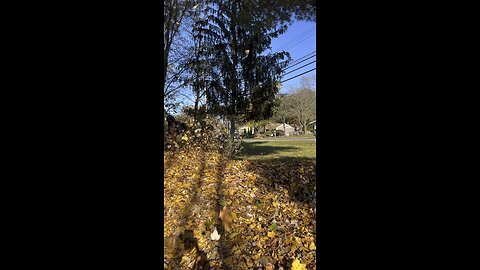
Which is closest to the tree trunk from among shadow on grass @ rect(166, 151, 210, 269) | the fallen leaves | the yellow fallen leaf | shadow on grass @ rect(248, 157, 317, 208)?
shadow on grass @ rect(248, 157, 317, 208)

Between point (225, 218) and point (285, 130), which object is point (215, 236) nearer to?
point (225, 218)

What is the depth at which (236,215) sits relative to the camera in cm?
288

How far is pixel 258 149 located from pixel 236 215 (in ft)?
11.5

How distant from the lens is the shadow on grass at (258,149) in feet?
17.9

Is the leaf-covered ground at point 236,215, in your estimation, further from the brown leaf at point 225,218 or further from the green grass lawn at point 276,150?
the green grass lawn at point 276,150

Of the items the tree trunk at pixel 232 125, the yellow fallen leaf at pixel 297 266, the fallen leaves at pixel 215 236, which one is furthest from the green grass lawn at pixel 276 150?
the yellow fallen leaf at pixel 297 266

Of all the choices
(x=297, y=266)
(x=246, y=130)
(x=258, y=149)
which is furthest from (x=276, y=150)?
(x=297, y=266)
